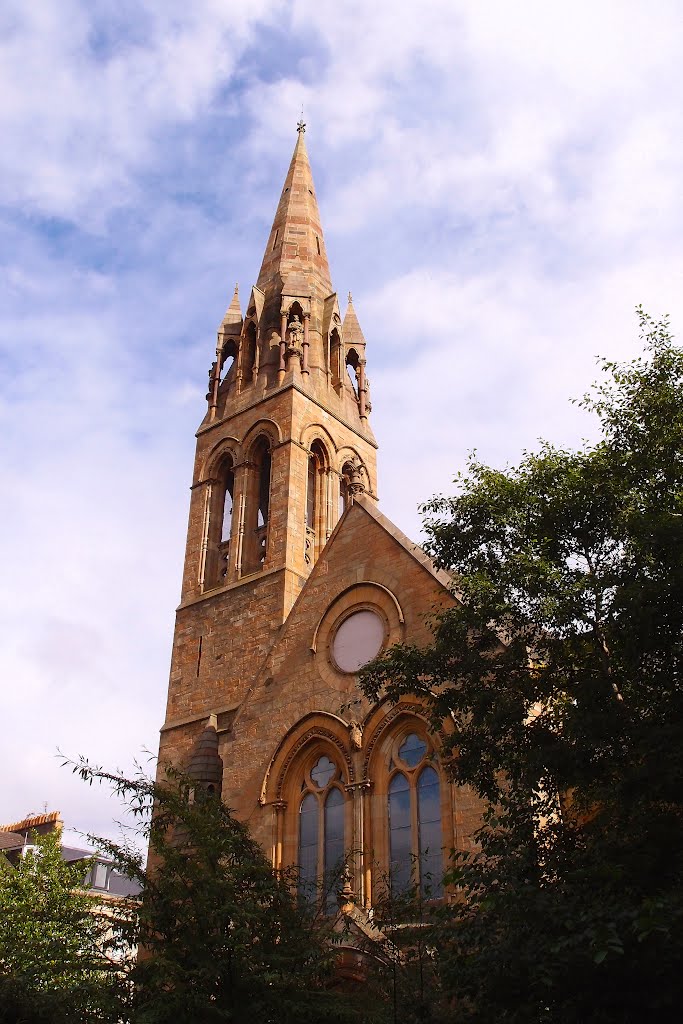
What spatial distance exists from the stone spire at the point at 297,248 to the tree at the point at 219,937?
77.2ft

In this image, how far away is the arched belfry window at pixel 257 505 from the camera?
29.5 meters

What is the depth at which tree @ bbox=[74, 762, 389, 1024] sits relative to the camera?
12453 millimetres

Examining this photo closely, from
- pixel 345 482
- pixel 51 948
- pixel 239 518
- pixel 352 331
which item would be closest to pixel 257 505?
pixel 239 518

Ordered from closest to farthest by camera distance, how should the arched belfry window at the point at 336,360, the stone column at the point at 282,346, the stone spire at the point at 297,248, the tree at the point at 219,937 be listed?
the tree at the point at 219,937
the stone column at the point at 282,346
the arched belfry window at the point at 336,360
the stone spire at the point at 297,248

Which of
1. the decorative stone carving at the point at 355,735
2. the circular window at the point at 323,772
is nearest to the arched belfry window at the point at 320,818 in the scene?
the circular window at the point at 323,772

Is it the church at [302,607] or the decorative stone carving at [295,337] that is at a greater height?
the decorative stone carving at [295,337]

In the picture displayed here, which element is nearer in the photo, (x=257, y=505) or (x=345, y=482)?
(x=257, y=505)

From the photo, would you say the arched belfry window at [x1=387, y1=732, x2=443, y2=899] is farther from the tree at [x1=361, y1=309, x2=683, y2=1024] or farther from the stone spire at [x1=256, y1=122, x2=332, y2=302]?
the stone spire at [x1=256, y1=122, x2=332, y2=302]

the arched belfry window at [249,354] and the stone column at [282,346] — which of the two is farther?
the arched belfry window at [249,354]

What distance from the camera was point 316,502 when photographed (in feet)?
102

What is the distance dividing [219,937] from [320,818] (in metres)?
7.04

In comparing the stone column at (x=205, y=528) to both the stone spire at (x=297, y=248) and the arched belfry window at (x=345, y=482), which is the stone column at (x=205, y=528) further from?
the stone spire at (x=297, y=248)

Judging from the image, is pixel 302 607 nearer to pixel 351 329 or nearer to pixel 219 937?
pixel 219 937

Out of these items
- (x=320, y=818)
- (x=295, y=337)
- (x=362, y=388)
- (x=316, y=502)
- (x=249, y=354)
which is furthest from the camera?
(x=362, y=388)
